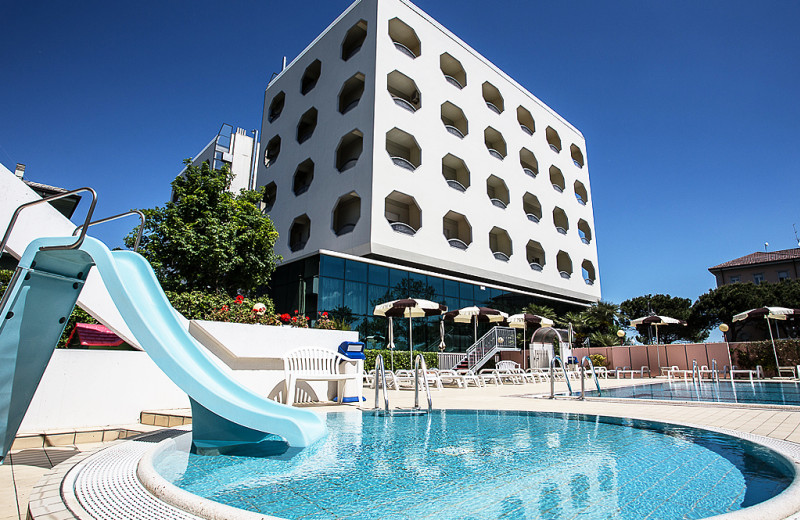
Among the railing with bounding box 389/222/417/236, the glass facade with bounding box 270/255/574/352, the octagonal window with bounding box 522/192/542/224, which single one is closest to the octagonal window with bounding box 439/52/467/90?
the octagonal window with bounding box 522/192/542/224

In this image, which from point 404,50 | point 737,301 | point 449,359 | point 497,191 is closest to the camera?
point 449,359

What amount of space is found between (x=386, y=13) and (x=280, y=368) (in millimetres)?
19239

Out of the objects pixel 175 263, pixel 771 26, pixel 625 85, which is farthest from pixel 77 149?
pixel 771 26

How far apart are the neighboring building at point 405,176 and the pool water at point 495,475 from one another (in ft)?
41.1

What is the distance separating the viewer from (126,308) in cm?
304

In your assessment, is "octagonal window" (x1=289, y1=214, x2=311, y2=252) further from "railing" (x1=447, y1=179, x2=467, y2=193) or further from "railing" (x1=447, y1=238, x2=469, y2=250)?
"railing" (x1=447, y1=179, x2=467, y2=193)

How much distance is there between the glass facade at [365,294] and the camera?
1622 cm

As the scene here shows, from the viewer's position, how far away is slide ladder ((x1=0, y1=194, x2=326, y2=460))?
2783mm

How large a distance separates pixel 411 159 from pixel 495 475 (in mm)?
19268

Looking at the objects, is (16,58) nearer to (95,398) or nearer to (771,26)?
(95,398)

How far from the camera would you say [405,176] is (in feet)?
62.7

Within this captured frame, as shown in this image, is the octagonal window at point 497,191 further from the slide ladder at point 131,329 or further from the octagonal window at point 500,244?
the slide ladder at point 131,329

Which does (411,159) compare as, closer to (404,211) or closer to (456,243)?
(404,211)

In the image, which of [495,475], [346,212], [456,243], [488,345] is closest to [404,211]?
[346,212]
